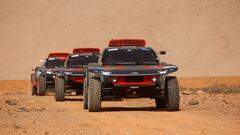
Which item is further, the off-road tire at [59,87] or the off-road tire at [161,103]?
the off-road tire at [59,87]

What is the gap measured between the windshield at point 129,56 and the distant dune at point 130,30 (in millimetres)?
60467

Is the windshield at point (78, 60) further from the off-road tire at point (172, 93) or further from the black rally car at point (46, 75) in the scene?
the off-road tire at point (172, 93)

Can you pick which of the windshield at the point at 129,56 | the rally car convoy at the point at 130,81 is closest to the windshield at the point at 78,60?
the windshield at the point at 129,56

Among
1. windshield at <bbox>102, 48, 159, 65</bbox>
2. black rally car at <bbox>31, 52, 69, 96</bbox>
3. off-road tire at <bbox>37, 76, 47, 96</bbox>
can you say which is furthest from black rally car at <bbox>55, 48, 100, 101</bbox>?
windshield at <bbox>102, 48, 159, 65</bbox>

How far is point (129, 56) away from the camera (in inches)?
672

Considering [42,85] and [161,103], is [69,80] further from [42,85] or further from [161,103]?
[161,103]

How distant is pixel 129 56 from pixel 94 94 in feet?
7.10

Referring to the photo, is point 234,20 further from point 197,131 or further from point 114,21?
point 197,131

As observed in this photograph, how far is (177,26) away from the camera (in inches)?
3440

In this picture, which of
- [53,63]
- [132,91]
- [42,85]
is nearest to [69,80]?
[42,85]

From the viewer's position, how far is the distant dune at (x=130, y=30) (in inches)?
3226

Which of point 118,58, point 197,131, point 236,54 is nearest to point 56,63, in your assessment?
point 118,58

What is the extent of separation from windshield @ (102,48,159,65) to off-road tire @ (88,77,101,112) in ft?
4.98

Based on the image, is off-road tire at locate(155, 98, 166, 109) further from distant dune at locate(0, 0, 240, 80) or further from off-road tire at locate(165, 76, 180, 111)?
distant dune at locate(0, 0, 240, 80)
